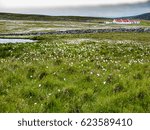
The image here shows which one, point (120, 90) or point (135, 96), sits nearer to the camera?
point (135, 96)

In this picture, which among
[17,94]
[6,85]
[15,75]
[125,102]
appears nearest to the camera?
[125,102]

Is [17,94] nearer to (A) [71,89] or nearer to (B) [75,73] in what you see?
(A) [71,89]

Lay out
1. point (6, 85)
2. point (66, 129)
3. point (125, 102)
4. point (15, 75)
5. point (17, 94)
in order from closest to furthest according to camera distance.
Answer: point (66, 129), point (125, 102), point (17, 94), point (6, 85), point (15, 75)

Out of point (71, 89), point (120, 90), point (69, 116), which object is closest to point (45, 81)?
point (71, 89)

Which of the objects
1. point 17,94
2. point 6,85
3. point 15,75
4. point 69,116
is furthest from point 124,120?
point 15,75

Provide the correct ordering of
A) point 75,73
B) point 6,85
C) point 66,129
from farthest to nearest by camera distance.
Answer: point 75,73 < point 6,85 < point 66,129

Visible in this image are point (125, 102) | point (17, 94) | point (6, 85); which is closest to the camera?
point (125, 102)

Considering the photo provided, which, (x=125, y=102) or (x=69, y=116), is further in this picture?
(x=125, y=102)

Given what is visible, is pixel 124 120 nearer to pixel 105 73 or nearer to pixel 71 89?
pixel 71 89
